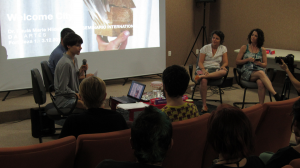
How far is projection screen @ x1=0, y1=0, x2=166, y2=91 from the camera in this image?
14.7 feet

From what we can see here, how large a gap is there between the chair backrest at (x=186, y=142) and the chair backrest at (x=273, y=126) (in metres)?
0.67

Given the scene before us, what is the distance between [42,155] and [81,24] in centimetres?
397

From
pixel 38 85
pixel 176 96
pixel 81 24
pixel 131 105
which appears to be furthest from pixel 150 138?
pixel 81 24

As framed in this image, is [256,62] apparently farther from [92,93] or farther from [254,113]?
[92,93]

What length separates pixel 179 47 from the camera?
24.2ft

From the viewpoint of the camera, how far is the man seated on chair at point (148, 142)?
1196mm

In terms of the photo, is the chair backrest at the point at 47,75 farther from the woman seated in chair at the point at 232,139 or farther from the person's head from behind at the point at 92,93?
the woman seated in chair at the point at 232,139

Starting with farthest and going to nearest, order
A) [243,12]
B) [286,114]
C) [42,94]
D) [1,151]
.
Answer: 1. [243,12]
2. [42,94]
3. [286,114]
4. [1,151]

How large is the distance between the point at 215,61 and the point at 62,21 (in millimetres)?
2602

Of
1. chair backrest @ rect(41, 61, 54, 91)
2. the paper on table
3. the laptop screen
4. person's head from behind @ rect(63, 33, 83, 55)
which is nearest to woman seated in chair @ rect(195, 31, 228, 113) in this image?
the laptop screen

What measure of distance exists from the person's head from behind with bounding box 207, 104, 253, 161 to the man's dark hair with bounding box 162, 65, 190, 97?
1007 millimetres

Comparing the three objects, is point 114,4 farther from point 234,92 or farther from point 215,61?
point 234,92

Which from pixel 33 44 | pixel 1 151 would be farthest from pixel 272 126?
pixel 33 44

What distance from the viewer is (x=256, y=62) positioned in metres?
4.54
